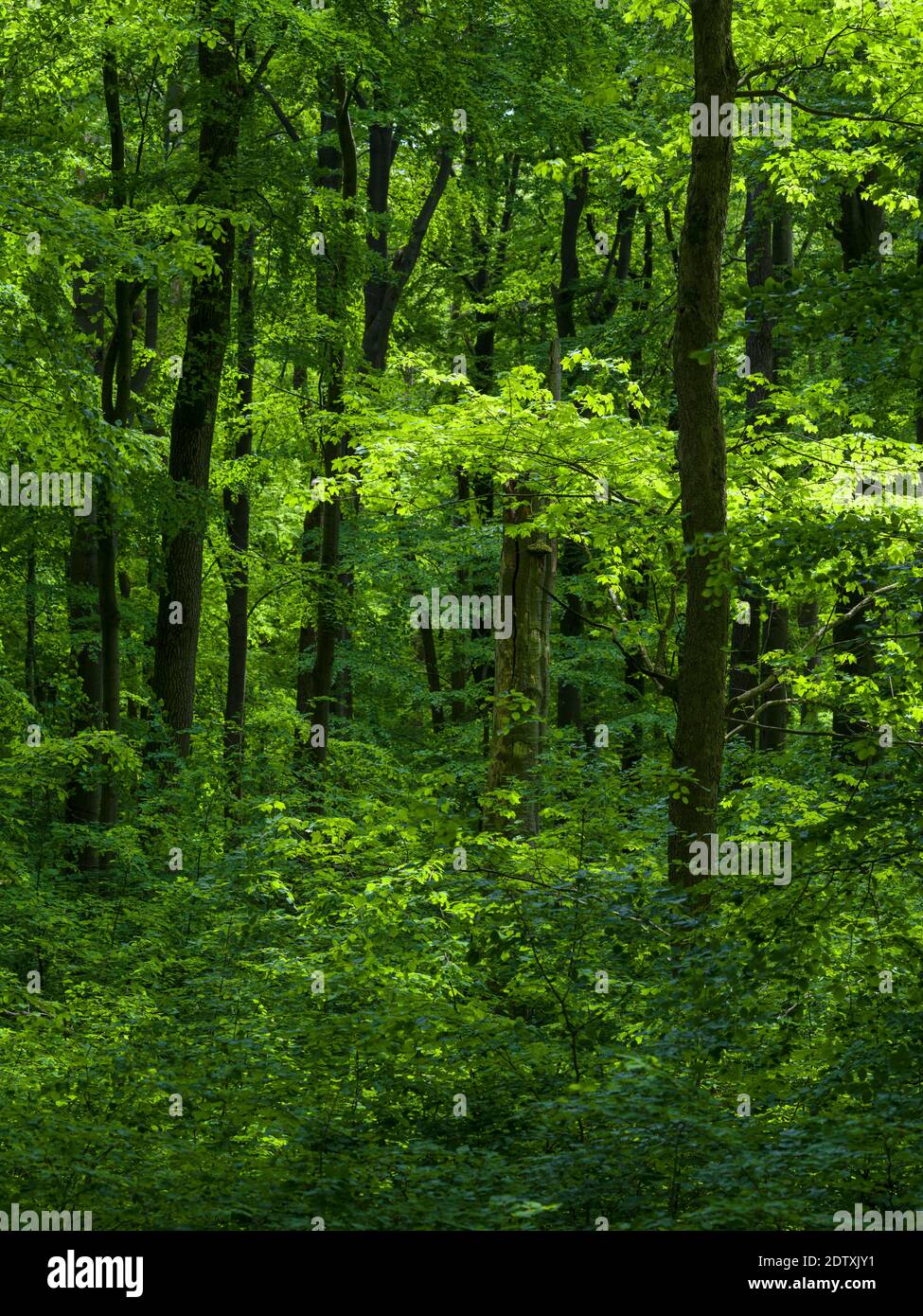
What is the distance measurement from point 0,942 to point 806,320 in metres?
8.20

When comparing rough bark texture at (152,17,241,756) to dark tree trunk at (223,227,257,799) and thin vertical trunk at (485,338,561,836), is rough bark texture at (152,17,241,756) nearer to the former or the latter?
dark tree trunk at (223,227,257,799)

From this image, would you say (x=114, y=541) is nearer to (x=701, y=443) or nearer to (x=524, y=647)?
(x=524, y=647)

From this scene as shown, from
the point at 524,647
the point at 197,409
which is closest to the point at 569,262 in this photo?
the point at 197,409

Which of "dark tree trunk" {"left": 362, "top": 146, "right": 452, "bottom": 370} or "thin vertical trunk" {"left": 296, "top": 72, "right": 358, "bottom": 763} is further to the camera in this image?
"dark tree trunk" {"left": 362, "top": 146, "right": 452, "bottom": 370}

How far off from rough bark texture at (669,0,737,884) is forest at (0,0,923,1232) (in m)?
0.03

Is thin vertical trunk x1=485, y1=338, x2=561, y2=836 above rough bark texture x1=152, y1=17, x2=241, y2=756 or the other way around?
the other way around

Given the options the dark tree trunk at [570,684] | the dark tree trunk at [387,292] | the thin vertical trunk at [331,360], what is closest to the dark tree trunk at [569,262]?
the dark tree trunk at [387,292]

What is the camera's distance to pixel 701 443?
8141 millimetres

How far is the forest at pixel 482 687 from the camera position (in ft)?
19.6

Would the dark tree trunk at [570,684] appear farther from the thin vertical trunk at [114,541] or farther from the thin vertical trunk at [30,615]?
the thin vertical trunk at [30,615]

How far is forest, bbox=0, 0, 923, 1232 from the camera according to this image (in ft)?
19.6

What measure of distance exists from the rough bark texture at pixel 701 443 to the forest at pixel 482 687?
0.10 ft

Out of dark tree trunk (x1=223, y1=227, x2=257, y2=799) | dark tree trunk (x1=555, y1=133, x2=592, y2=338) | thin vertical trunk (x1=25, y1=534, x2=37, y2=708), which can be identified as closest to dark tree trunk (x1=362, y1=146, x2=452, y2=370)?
dark tree trunk (x1=223, y1=227, x2=257, y2=799)
